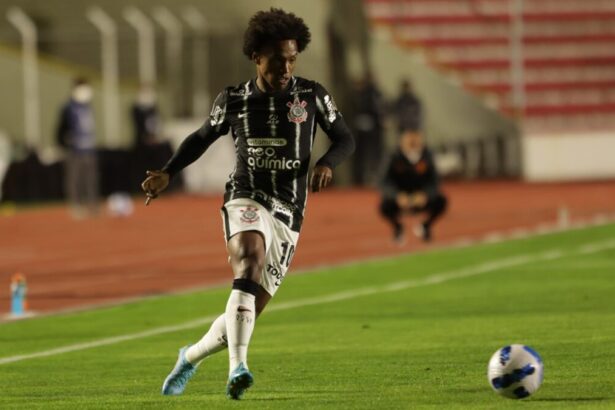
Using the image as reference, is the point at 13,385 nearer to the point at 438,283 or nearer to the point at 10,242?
the point at 438,283

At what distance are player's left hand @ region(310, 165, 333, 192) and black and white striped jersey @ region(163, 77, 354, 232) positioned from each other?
138mm

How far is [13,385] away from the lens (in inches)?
390

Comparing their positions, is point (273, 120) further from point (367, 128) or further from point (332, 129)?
point (367, 128)

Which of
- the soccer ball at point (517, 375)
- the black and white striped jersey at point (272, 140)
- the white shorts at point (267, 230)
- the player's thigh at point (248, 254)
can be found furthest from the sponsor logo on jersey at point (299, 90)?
the soccer ball at point (517, 375)

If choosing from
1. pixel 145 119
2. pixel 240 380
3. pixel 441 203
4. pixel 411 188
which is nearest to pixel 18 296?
pixel 240 380

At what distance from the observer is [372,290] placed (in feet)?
53.7

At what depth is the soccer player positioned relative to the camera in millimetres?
8883

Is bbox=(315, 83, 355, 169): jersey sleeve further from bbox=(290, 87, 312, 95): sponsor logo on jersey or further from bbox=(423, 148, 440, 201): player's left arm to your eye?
bbox=(423, 148, 440, 201): player's left arm

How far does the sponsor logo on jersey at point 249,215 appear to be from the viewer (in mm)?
8922

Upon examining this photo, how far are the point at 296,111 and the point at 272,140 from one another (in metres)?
0.19

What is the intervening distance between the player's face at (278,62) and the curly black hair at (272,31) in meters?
0.03

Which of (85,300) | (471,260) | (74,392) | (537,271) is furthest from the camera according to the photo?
(471,260)

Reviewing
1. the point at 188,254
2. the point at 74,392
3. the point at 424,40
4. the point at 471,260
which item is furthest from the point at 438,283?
the point at 424,40

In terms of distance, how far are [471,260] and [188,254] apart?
4.38m
